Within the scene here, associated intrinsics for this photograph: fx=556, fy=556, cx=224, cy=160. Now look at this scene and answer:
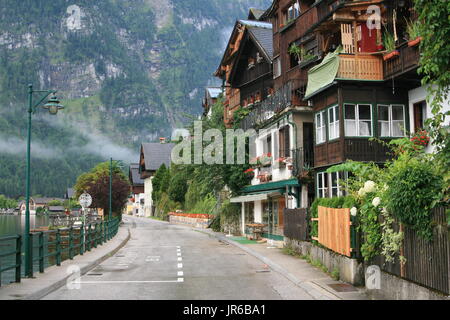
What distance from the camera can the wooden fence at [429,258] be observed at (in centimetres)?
839

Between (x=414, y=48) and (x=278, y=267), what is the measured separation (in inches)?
364

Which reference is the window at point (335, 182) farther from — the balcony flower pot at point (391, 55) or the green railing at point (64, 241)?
the green railing at point (64, 241)

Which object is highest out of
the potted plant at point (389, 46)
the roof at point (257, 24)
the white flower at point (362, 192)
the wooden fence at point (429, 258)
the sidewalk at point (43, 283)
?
the roof at point (257, 24)

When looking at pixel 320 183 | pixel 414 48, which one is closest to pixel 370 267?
pixel 414 48

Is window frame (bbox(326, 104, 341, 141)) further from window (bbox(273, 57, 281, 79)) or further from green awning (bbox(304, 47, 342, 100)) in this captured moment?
window (bbox(273, 57, 281, 79))

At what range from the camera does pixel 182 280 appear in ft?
48.2

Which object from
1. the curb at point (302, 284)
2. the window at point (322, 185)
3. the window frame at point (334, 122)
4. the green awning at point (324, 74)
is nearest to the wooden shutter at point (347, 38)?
the green awning at point (324, 74)

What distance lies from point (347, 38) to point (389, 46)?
2.02m

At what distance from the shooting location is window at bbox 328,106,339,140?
872 inches

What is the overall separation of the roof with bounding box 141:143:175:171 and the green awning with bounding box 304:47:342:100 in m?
84.6

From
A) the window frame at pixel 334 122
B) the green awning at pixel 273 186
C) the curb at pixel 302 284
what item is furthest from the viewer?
the green awning at pixel 273 186

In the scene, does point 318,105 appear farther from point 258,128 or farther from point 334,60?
point 258,128

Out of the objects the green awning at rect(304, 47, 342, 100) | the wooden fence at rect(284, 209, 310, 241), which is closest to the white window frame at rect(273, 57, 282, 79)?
the green awning at rect(304, 47, 342, 100)

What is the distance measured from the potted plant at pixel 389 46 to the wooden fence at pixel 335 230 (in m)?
7.62
